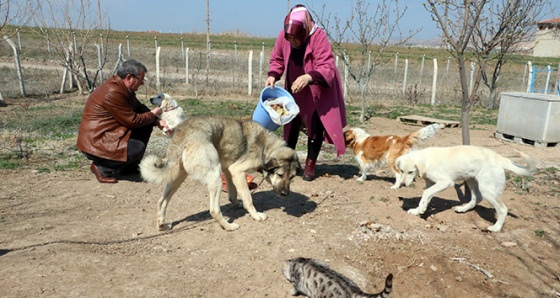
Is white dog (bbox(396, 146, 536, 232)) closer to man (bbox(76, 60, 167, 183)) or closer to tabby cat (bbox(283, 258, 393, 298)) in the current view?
tabby cat (bbox(283, 258, 393, 298))

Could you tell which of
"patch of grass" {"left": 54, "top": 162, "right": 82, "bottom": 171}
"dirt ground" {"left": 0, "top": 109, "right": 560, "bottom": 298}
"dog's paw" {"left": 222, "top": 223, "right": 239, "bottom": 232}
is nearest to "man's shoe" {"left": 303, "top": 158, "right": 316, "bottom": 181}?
"dirt ground" {"left": 0, "top": 109, "right": 560, "bottom": 298}

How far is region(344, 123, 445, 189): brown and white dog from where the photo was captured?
6.93m

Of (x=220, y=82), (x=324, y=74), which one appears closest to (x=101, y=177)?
(x=324, y=74)

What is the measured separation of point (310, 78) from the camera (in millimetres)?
6023

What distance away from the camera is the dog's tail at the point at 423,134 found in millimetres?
6844

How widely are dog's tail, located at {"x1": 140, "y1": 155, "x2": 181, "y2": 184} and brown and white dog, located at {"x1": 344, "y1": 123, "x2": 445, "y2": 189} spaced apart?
361 centimetres

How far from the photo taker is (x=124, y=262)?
4.40m

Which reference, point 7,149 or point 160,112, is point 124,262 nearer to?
point 160,112

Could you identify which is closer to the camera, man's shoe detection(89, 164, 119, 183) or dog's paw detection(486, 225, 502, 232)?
dog's paw detection(486, 225, 502, 232)

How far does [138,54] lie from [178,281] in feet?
107

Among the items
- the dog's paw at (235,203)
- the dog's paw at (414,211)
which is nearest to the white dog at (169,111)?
the dog's paw at (235,203)

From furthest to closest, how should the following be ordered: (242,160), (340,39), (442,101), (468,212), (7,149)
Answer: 1. (442,101)
2. (340,39)
3. (7,149)
4. (468,212)
5. (242,160)

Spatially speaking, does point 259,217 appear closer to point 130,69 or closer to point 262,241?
point 262,241

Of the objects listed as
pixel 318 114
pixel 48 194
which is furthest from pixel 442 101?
pixel 48 194
